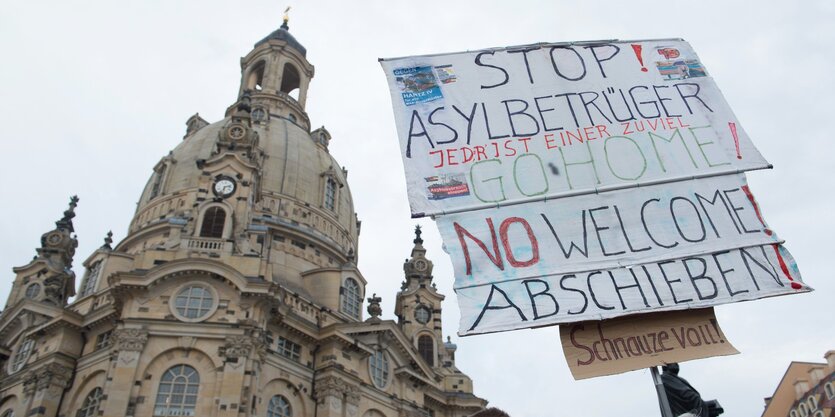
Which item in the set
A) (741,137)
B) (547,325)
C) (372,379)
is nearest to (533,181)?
(547,325)

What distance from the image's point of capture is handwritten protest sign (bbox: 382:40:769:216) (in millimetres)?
7910

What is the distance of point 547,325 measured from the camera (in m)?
6.84

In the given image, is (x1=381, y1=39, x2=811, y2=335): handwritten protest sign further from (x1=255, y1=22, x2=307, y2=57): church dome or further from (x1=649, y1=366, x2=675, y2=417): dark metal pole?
(x1=255, y1=22, x2=307, y2=57): church dome

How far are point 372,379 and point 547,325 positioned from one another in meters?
30.5

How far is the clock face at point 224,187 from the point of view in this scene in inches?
1426

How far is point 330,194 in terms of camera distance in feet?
163

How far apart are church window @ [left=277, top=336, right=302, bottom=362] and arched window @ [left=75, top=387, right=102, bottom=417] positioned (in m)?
8.60

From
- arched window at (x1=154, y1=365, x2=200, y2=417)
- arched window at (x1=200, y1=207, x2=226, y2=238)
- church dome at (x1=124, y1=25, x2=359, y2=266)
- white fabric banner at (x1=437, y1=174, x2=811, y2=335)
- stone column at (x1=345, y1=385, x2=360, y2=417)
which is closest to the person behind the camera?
white fabric banner at (x1=437, y1=174, x2=811, y2=335)

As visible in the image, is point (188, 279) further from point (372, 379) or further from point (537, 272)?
Result: point (537, 272)

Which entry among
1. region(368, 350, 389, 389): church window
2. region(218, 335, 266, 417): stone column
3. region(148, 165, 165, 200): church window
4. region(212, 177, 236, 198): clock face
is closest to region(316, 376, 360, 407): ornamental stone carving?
region(368, 350, 389, 389): church window

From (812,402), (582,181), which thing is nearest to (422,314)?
(812,402)

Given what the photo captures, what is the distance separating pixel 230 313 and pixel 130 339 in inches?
178

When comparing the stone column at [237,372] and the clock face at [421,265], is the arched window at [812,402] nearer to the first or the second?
the clock face at [421,265]

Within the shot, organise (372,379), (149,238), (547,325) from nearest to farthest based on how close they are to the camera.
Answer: (547,325)
(372,379)
(149,238)
